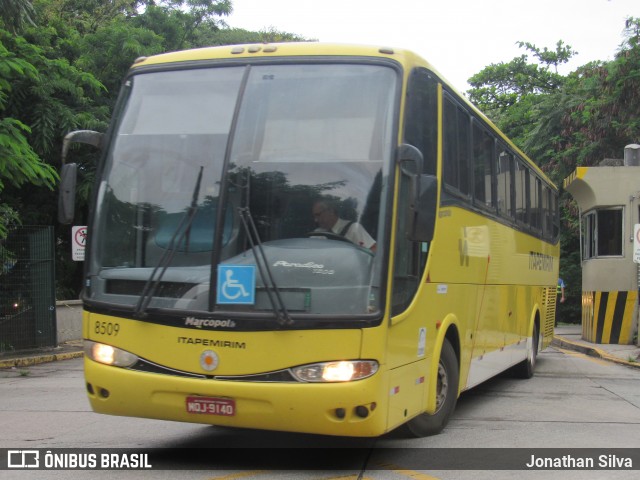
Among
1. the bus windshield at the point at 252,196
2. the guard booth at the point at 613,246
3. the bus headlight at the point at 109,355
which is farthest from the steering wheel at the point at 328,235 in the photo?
the guard booth at the point at 613,246

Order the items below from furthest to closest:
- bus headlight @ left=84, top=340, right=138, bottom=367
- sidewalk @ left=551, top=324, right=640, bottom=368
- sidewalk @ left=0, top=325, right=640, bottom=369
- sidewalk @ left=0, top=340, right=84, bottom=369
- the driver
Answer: sidewalk @ left=551, top=324, right=640, bottom=368 → sidewalk @ left=0, top=325, right=640, bottom=369 → sidewalk @ left=0, top=340, right=84, bottom=369 → bus headlight @ left=84, top=340, right=138, bottom=367 → the driver

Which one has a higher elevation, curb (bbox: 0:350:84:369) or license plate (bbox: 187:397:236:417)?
license plate (bbox: 187:397:236:417)

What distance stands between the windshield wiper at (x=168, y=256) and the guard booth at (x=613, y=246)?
15090 millimetres

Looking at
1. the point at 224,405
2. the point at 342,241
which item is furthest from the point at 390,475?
the point at 342,241

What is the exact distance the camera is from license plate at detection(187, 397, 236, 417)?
5.71 m

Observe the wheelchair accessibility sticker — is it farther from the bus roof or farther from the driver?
the bus roof

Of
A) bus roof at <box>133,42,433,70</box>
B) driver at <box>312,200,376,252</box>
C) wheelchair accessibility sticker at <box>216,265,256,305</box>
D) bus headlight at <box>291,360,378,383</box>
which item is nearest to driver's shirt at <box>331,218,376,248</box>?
driver at <box>312,200,376,252</box>

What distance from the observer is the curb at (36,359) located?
14.8m

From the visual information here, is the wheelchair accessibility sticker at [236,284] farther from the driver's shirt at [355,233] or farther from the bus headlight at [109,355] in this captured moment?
the bus headlight at [109,355]

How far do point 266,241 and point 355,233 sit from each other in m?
0.66

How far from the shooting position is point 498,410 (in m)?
9.43

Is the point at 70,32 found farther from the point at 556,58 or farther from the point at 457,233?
the point at 556,58

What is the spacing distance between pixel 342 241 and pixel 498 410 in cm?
461

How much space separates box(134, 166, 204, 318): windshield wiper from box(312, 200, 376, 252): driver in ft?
3.05
